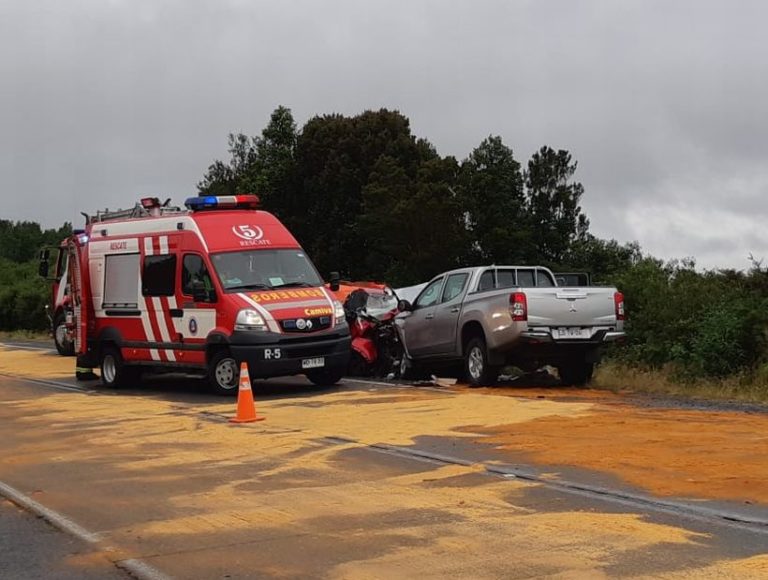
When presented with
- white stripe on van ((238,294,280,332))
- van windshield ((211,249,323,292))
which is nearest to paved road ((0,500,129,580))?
white stripe on van ((238,294,280,332))

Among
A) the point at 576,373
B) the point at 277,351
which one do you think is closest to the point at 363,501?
the point at 277,351

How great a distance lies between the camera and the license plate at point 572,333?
14.5 m

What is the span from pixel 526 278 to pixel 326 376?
12.3ft

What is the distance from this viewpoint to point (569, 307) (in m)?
14.5

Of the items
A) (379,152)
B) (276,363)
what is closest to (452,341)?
(276,363)

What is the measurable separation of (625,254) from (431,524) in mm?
43713

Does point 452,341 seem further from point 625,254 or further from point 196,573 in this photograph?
point 625,254

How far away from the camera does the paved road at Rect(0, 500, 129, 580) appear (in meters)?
5.82

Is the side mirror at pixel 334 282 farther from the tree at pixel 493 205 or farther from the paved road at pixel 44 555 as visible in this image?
the tree at pixel 493 205

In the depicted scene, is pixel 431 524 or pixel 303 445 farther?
pixel 303 445

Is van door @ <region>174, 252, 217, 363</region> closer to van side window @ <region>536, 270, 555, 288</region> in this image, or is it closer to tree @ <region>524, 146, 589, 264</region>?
van side window @ <region>536, 270, 555, 288</region>

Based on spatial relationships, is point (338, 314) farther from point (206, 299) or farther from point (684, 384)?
point (684, 384)

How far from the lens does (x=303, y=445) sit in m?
10.2

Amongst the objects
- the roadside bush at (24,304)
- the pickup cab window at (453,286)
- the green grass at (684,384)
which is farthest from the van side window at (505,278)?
the roadside bush at (24,304)
